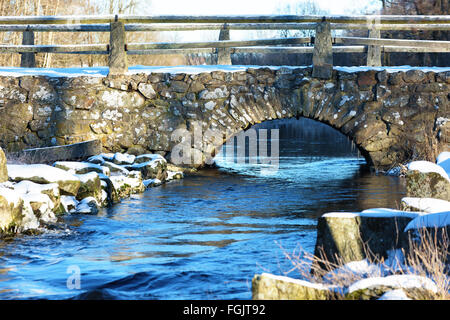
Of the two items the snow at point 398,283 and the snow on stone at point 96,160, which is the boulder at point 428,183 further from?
the snow on stone at point 96,160

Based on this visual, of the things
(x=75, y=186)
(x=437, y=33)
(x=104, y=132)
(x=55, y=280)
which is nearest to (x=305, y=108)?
(x=104, y=132)

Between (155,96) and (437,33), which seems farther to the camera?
(437,33)

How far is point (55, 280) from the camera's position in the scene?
5.02 m

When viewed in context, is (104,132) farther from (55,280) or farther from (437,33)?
(437,33)

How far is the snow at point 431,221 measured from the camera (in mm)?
4334

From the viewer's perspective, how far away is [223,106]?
11.2m

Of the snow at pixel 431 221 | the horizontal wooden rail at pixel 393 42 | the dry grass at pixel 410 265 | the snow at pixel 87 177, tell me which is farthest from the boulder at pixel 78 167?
the snow at pixel 431 221

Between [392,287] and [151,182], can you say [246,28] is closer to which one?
[151,182]

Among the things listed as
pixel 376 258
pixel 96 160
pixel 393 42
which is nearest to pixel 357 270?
pixel 376 258

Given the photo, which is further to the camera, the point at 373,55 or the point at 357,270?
the point at 373,55

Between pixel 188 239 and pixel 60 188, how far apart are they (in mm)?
2313
